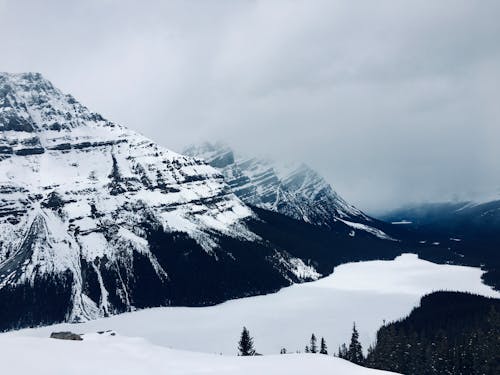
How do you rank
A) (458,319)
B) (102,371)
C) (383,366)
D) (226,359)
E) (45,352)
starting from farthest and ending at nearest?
(458,319) → (383,366) → (226,359) → (45,352) → (102,371)

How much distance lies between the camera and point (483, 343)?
11438 cm

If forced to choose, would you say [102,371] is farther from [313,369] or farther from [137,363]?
[313,369]

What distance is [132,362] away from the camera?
146ft

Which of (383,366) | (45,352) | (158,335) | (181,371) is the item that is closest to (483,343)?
(383,366)

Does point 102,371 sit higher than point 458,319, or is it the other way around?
point 458,319

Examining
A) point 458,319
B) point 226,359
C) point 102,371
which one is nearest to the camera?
point 102,371

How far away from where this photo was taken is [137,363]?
4447 cm

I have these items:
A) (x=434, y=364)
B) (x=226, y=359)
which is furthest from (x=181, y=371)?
(x=434, y=364)

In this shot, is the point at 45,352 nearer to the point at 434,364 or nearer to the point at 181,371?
the point at 181,371

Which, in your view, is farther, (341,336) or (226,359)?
(341,336)

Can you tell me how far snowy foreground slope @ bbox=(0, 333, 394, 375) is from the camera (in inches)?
1533

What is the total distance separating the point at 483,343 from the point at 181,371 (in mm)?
96401

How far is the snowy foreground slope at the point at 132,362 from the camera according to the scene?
38938 millimetres

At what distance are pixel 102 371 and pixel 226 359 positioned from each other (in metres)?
14.6
